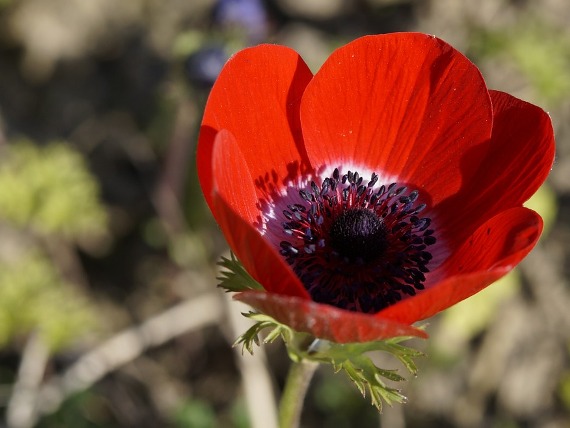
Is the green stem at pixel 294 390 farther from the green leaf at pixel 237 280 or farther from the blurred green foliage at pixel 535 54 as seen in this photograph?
the blurred green foliage at pixel 535 54

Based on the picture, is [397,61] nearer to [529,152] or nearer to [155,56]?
[529,152]

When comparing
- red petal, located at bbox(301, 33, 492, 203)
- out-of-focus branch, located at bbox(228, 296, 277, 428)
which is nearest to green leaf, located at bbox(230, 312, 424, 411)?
red petal, located at bbox(301, 33, 492, 203)

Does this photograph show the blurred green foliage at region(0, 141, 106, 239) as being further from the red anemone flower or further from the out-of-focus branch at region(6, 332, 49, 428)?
the red anemone flower

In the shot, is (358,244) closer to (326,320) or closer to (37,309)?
(326,320)

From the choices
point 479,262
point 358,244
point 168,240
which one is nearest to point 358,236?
point 358,244

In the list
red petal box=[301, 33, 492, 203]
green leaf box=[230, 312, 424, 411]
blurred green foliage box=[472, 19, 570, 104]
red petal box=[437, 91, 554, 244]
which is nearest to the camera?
green leaf box=[230, 312, 424, 411]

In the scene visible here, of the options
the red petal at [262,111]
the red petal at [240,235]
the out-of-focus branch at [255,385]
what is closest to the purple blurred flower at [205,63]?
the out-of-focus branch at [255,385]
